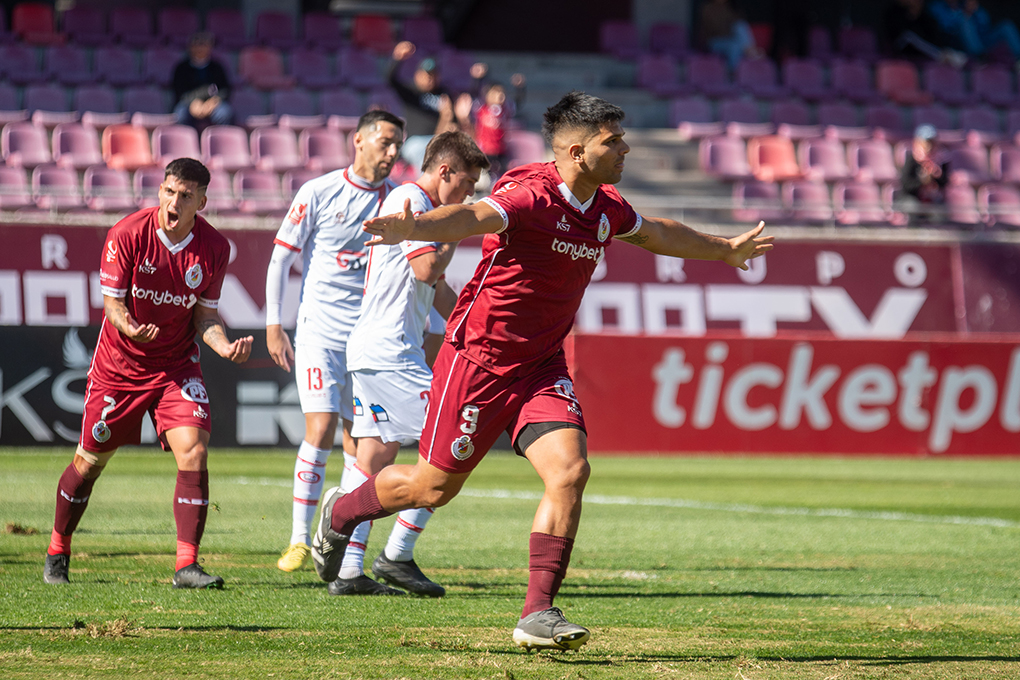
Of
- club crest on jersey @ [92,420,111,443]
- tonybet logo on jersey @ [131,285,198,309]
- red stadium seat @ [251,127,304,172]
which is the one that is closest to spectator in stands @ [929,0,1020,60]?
red stadium seat @ [251,127,304,172]

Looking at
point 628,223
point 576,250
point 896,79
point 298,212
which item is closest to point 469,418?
point 576,250

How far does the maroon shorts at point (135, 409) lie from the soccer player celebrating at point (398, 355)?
827 millimetres

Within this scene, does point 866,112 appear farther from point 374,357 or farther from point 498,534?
point 374,357

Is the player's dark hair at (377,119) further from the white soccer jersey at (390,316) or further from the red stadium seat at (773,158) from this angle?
the red stadium seat at (773,158)

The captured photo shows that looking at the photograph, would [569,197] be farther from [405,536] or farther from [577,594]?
[577,594]

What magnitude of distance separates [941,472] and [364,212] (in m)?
9.92

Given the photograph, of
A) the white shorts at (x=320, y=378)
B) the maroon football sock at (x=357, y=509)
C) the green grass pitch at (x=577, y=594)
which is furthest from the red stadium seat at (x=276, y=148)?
the maroon football sock at (x=357, y=509)

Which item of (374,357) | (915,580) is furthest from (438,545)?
(915,580)

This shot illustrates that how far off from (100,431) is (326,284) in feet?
4.99

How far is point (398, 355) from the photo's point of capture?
633cm

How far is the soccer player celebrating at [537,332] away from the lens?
15.8 ft

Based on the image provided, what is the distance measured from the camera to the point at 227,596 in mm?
5930

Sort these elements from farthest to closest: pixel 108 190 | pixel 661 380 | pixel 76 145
Answer: pixel 76 145
pixel 108 190
pixel 661 380

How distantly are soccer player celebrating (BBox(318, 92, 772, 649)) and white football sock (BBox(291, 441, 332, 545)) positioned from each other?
1856 mm
